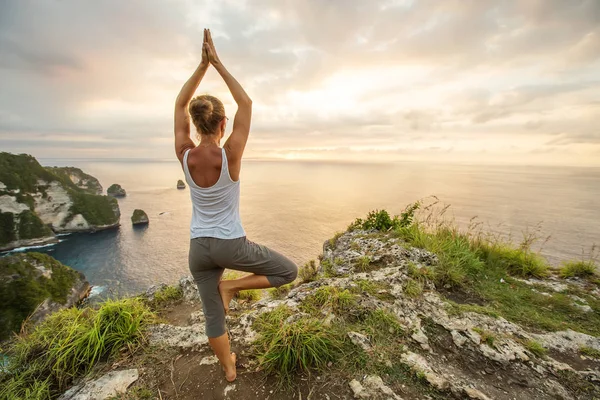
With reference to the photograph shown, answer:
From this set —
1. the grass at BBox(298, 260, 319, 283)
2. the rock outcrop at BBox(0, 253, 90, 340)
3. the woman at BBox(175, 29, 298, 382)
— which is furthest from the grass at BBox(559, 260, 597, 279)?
the rock outcrop at BBox(0, 253, 90, 340)

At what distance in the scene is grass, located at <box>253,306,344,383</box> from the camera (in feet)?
9.54

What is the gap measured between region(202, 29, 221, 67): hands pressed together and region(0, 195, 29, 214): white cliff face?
95.3 metres

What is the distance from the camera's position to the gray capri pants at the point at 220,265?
2.45 meters

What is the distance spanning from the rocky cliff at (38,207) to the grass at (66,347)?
289 feet

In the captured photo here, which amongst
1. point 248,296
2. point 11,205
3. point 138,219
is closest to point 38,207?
point 11,205

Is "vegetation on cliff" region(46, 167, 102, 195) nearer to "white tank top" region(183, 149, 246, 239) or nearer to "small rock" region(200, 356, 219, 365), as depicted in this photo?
"small rock" region(200, 356, 219, 365)

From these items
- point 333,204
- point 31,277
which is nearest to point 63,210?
point 31,277

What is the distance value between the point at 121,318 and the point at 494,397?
5.07m

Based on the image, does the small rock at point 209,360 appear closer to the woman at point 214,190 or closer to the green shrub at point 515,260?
the woman at point 214,190

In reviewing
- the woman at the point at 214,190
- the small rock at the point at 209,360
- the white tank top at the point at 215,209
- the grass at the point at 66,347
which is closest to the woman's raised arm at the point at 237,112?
the woman at the point at 214,190

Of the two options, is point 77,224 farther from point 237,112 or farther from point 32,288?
point 237,112

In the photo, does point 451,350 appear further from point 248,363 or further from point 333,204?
point 333,204

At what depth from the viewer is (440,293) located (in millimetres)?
4820

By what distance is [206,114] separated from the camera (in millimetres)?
2324
